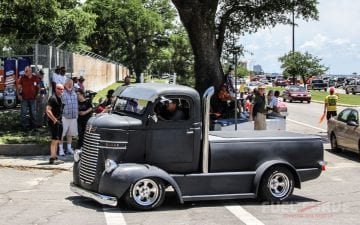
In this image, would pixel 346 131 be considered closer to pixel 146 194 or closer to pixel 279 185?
pixel 279 185

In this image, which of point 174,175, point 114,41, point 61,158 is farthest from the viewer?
point 114,41

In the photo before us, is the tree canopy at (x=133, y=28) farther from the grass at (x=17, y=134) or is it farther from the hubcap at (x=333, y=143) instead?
the hubcap at (x=333, y=143)

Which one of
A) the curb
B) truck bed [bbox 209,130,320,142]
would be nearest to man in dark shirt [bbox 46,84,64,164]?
the curb

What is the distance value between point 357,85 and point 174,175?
2564 inches

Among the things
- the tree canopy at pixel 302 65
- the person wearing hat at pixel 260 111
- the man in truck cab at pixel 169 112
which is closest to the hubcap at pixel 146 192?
the man in truck cab at pixel 169 112

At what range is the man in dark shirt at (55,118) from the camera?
42.9ft

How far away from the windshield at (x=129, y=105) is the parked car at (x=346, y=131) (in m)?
7.30

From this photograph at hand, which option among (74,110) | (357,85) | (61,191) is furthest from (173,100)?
(357,85)

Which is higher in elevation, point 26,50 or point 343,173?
point 26,50

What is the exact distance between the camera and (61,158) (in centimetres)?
1401

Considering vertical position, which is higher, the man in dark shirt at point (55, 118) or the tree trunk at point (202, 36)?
the tree trunk at point (202, 36)

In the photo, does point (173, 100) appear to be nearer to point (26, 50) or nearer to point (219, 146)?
point (219, 146)

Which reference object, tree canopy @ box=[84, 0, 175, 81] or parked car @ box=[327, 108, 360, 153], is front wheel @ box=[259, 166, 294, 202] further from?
tree canopy @ box=[84, 0, 175, 81]

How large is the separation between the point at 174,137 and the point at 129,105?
996mm
